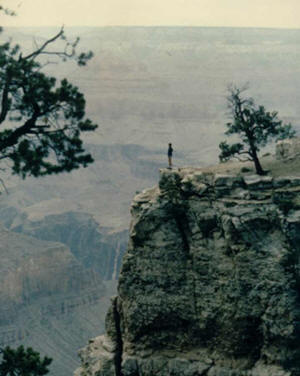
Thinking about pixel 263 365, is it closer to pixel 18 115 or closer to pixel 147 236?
pixel 147 236

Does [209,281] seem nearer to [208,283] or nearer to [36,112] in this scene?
[208,283]

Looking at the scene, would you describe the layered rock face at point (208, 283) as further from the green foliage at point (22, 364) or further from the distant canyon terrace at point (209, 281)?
the green foliage at point (22, 364)

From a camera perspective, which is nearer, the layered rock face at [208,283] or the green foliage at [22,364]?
the green foliage at [22,364]

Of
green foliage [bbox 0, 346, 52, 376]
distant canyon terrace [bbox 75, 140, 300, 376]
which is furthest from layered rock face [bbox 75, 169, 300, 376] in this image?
green foliage [bbox 0, 346, 52, 376]

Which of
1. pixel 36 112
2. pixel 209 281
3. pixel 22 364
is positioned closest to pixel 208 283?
pixel 209 281

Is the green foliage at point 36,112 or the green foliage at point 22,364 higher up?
the green foliage at point 36,112

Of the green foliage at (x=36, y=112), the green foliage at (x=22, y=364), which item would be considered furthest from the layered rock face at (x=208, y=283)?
the green foliage at (x=36, y=112)
